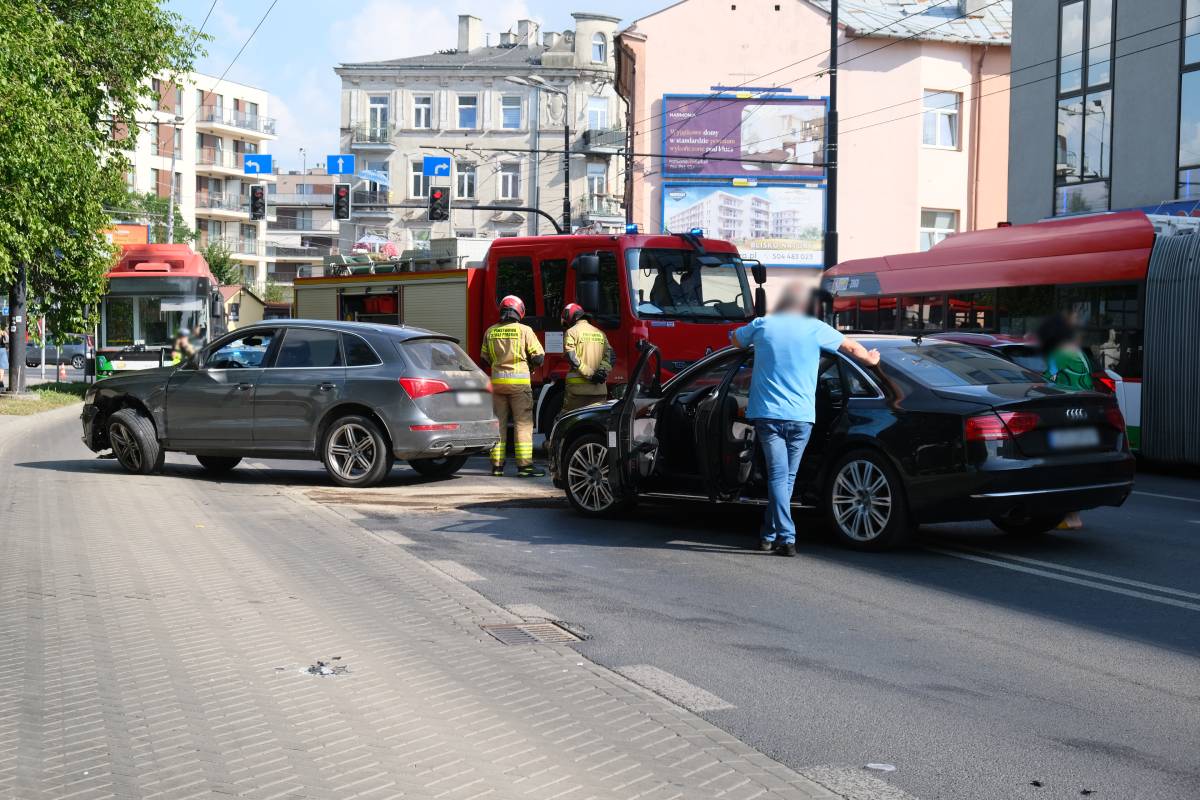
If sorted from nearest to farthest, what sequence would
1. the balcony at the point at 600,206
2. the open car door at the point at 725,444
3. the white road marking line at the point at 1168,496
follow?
the open car door at the point at 725,444, the white road marking line at the point at 1168,496, the balcony at the point at 600,206

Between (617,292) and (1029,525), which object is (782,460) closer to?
(1029,525)

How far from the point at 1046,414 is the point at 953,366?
786 millimetres

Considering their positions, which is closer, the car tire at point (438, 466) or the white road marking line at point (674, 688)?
the white road marking line at point (674, 688)

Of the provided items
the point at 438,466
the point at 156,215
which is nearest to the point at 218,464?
the point at 438,466

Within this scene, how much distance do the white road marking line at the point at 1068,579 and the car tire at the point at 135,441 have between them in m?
8.22

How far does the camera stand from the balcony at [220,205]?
54.5 metres

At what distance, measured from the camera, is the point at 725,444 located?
9.26 m

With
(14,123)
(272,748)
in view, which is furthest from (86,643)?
(14,123)

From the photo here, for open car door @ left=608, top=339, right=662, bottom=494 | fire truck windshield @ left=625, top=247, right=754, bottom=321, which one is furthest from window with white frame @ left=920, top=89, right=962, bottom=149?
open car door @ left=608, top=339, right=662, bottom=494

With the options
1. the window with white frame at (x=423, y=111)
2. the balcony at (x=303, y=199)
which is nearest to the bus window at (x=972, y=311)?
the window with white frame at (x=423, y=111)

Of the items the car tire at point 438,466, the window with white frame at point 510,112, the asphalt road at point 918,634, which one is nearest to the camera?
the asphalt road at point 918,634

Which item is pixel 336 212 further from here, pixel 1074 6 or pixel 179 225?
pixel 179 225

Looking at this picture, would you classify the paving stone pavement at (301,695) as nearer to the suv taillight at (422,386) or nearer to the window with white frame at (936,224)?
the suv taillight at (422,386)

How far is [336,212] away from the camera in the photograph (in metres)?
34.7
